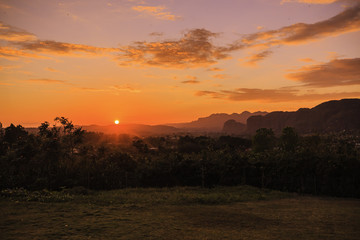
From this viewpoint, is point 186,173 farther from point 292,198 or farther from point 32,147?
point 32,147

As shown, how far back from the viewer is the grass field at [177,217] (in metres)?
8.95

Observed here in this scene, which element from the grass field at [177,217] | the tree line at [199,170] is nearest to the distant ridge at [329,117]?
the tree line at [199,170]

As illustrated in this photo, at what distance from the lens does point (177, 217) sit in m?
11.3

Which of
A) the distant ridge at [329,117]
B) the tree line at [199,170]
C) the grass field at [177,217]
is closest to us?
the grass field at [177,217]

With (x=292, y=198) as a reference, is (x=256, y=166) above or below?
above

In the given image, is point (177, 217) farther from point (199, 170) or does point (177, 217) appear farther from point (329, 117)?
point (329, 117)

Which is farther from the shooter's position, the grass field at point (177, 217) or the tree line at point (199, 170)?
the tree line at point (199, 170)

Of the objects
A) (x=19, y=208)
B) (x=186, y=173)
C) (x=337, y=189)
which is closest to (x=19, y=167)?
(x=19, y=208)

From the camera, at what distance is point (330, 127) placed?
458 feet

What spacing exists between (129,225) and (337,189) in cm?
1349

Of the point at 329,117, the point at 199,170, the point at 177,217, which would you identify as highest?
the point at 329,117

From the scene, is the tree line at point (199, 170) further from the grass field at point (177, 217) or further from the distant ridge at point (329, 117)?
the distant ridge at point (329, 117)

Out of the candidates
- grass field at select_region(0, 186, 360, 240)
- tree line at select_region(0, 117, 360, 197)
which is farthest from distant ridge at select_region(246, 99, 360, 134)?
grass field at select_region(0, 186, 360, 240)

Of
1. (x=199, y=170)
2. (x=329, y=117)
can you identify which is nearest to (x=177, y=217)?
(x=199, y=170)
